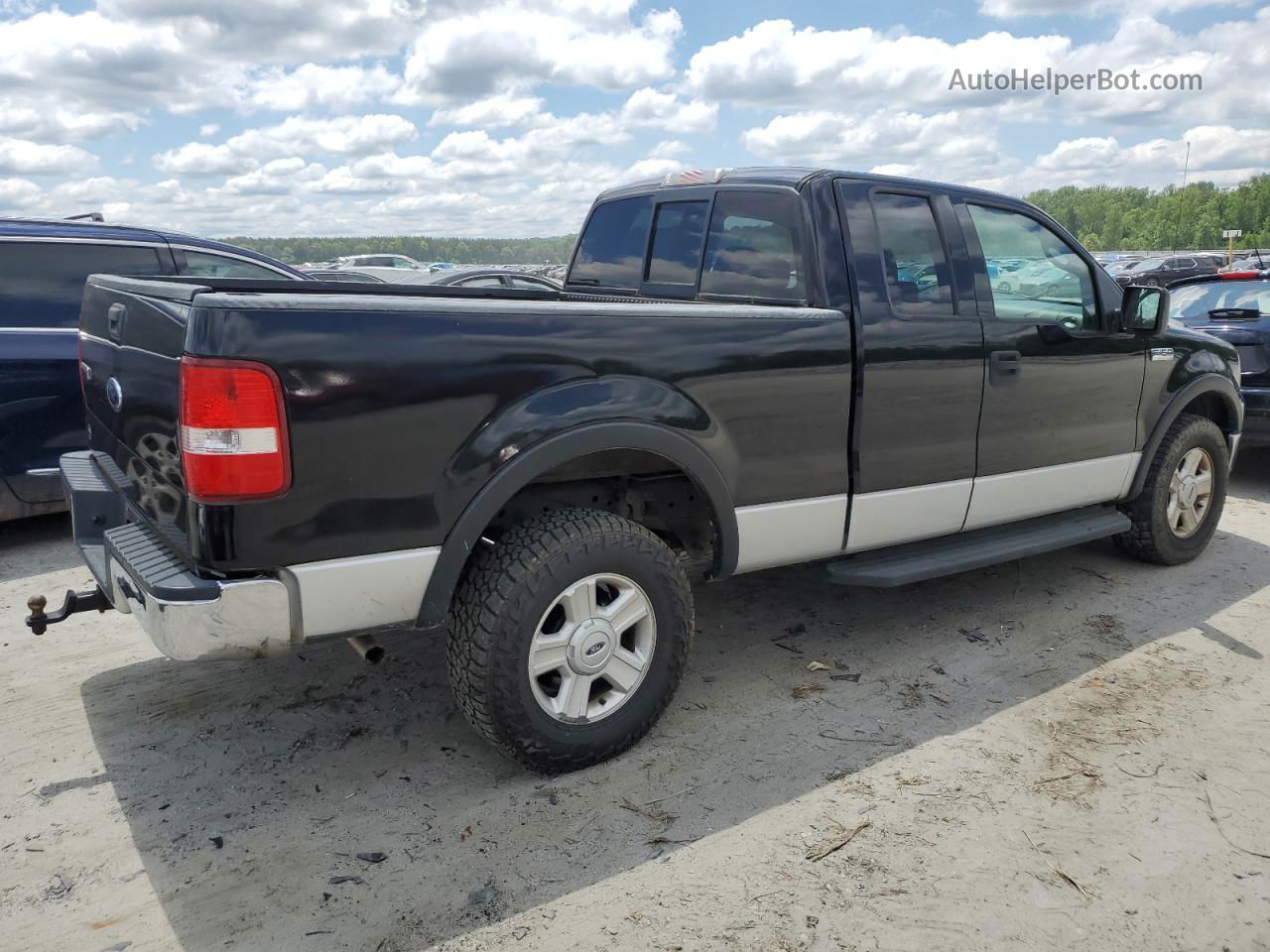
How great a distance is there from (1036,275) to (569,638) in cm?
283

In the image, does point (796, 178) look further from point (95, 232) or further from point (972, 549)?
point (95, 232)

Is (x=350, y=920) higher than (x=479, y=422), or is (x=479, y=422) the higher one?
(x=479, y=422)

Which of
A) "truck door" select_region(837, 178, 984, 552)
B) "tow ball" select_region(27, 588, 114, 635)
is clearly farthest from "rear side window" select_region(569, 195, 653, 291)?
"tow ball" select_region(27, 588, 114, 635)

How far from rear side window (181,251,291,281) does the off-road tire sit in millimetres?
5093

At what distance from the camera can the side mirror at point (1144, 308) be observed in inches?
181

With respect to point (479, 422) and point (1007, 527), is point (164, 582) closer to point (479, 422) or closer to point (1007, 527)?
point (479, 422)

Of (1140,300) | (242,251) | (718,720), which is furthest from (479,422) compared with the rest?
(242,251)

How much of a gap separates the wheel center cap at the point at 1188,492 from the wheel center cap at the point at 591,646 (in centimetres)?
366

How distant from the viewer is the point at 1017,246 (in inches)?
174

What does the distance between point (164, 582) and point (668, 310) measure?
168cm

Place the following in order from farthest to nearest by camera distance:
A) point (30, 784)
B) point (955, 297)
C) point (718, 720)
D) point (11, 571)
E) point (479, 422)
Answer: point (11, 571), point (955, 297), point (718, 720), point (30, 784), point (479, 422)

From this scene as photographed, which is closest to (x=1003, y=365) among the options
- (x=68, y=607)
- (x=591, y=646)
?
(x=591, y=646)

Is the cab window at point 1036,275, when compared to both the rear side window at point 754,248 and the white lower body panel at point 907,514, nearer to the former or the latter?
the white lower body panel at point 907,514

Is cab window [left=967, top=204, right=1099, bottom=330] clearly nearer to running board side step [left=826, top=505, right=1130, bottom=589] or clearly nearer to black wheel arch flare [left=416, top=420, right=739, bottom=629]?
running board side step [left=826, top=505, right=1130, bottom=589]
